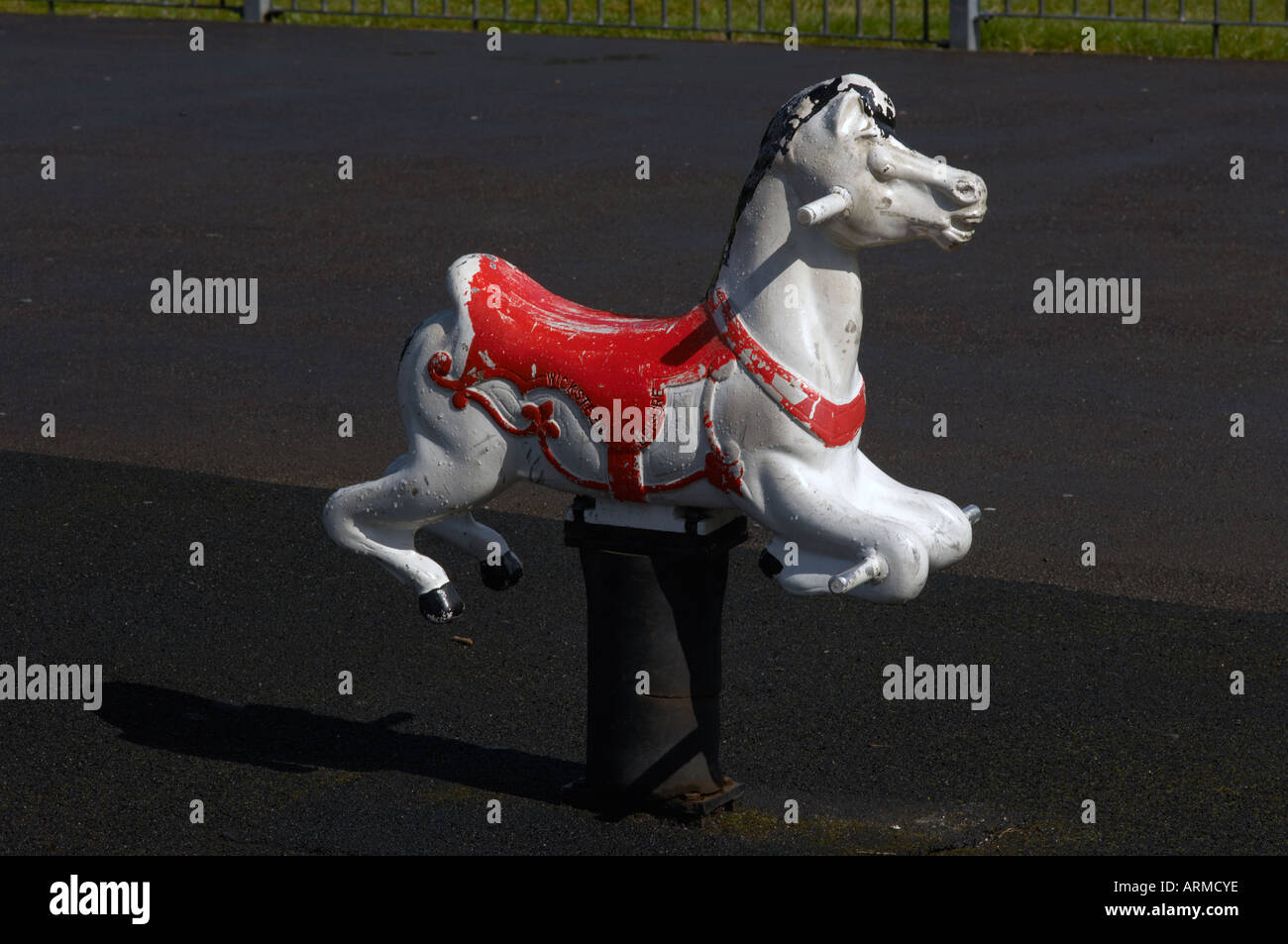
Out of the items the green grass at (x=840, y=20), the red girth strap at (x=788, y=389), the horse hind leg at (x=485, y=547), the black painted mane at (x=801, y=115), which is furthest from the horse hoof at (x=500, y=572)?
the green grass at (x=840, y=20)

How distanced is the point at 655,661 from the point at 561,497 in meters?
3.18

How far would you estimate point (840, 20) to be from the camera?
66.2ft

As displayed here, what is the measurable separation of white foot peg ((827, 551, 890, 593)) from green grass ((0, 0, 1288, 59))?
14.6 metres

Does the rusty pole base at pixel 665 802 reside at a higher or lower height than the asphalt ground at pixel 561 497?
lower

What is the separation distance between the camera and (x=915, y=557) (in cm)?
466

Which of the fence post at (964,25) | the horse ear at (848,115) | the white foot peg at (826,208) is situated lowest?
the white foot peg at (826,208)

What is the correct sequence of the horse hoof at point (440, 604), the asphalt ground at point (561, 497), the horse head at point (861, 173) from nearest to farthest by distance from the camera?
the horse head at point (861, 173), the horse hoof at point (440, 604), the asphalt ground at point (561, 497)

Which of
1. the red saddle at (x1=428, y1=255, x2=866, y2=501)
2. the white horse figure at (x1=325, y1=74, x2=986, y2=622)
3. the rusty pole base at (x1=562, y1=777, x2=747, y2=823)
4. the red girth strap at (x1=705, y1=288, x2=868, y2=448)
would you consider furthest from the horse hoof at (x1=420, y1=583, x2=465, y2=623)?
the red girth strap at (x1=705, y1=288, x2=868, y2=448)

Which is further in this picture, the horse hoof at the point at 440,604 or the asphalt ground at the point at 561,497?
the asphalt ground at the point at 561,497

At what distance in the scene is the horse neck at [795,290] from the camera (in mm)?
4770

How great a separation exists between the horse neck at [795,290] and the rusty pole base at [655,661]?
0.50m

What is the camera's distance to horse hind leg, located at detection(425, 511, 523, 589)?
211 inches

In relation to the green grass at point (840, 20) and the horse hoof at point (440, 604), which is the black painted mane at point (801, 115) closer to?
the horse hoof at point (440, 604)

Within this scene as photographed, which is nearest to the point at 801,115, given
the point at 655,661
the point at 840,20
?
the point at 655,661
